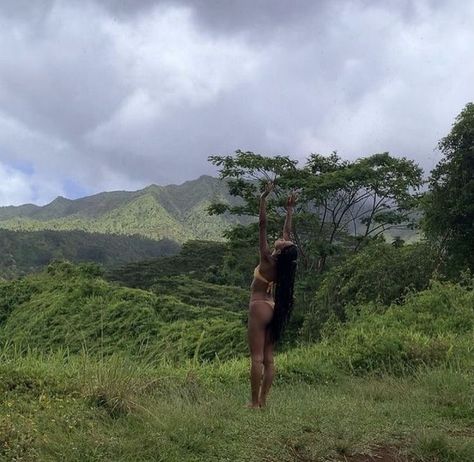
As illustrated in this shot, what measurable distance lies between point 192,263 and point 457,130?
3146 cm

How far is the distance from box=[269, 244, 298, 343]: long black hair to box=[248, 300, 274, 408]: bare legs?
79 millimetres

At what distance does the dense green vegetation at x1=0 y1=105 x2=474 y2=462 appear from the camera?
4.55 m

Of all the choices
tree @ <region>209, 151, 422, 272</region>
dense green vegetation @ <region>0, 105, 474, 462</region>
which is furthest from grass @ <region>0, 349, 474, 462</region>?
tree @ <region>209, 151, 422, 272</region>

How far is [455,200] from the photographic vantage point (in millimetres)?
15500

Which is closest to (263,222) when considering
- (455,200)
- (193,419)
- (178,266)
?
(193,419)

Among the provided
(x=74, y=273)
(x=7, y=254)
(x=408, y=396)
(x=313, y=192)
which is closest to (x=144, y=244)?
(x=7, y=254)

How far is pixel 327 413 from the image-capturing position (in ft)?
18.1

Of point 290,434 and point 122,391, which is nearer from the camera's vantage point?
point 290,434

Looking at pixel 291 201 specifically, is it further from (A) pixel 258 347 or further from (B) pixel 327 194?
(B) pixel 327 194

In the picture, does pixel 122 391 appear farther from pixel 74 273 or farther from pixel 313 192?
pixel 74 273

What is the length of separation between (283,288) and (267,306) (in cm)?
24

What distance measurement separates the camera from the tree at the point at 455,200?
15.5 m

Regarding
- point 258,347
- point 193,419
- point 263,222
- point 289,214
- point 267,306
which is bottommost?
point 193,419

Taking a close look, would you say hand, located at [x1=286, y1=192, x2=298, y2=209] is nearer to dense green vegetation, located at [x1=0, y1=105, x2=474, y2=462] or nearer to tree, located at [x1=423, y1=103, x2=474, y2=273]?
dense green vegetation, located at [x1=0, y1=105, x2=474, y2=462]
